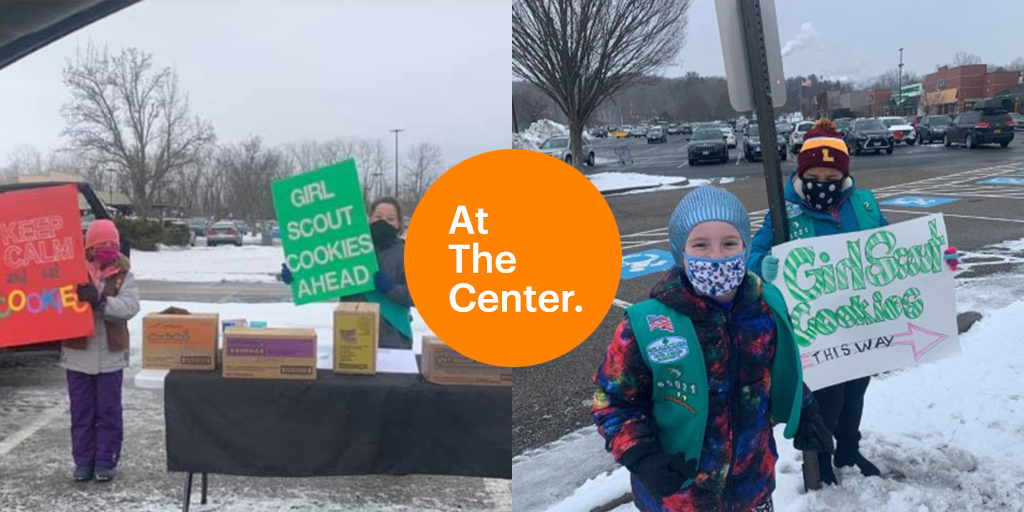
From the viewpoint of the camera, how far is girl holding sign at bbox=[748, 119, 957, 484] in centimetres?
291

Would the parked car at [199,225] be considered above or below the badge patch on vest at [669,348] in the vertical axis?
above

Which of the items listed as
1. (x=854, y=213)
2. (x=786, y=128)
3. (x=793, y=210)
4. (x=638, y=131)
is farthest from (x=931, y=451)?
(x=638, y=131)

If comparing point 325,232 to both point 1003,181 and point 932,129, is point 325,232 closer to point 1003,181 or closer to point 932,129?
point 1003,181

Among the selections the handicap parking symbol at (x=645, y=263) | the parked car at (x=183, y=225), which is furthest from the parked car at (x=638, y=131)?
the handicap parking symbol at (x=645, y=263)

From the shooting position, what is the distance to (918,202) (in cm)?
1332

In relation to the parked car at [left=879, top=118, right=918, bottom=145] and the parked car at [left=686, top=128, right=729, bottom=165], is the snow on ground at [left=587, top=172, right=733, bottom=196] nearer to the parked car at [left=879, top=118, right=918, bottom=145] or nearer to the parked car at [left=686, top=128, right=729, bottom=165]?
the parked car at [left=686, top=128, right=729, bottom=165]

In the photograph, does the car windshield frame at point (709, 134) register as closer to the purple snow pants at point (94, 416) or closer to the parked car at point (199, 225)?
the parked car at point (199, 225)

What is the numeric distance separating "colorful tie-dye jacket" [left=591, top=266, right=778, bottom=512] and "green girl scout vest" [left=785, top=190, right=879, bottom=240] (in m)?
1.22

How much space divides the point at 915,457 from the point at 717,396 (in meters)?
1.93

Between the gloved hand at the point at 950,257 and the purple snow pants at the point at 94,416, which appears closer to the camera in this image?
the gloved hand at the point at 950,257

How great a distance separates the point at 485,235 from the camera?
2723 mm

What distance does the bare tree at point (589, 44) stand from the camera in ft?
59.3

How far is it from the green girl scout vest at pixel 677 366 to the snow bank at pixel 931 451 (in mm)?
1332

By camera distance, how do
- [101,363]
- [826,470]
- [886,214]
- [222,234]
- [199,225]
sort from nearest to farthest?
[826,470], [101,363], [886,214], [222,234], [199,225]
